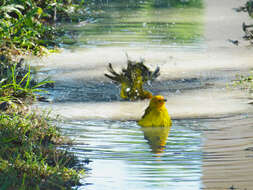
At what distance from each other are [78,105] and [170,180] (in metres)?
3.33

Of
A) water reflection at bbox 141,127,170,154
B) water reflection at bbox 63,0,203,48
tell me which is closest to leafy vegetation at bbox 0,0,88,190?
water reflection at bbox 141,127,170,154

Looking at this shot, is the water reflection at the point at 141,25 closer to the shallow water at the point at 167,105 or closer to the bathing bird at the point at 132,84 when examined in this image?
the shallow water at the point at 167,105

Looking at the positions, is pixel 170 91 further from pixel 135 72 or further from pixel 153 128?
pixel 153 128

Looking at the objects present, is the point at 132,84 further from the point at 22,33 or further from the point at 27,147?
the point at 22,33

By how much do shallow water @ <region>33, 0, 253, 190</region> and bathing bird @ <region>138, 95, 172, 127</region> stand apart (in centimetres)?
12

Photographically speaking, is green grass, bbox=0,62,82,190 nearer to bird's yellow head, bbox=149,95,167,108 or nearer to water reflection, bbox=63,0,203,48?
bird's yellow head, bbox=149,95,167,108

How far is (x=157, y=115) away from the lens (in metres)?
7.59

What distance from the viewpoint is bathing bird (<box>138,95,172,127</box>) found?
299 inches

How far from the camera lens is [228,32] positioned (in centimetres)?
1527

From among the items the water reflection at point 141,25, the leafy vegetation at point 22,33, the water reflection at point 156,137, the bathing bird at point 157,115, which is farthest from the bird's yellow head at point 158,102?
the water reflection at point 141,25

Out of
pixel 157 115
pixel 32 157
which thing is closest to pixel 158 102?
pixel 157 115

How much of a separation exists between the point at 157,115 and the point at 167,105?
134 centimetres

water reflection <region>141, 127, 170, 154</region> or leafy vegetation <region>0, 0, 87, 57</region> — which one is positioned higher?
leafy vegetation <region>0, 0, 87, 57</region>

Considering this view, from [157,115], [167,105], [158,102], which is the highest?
[158,102]
